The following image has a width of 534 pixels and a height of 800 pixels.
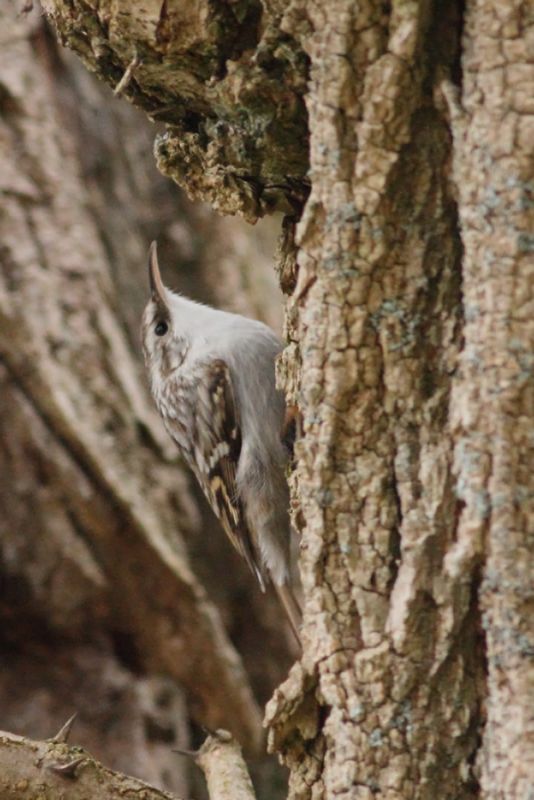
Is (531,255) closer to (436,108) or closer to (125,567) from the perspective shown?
(436,108)

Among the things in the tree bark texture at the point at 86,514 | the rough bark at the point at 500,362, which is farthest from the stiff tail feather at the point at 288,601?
the rough bark at the point at 500,362

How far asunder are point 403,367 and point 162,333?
1866mm

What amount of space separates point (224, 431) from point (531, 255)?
1.87 metres

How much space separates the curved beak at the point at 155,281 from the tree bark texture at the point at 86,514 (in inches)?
12.6

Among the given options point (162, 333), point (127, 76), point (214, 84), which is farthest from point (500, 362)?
point (162, 333)

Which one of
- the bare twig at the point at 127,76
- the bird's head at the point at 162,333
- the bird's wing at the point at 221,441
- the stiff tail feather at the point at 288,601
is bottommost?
the stiff tail feather at the point at 288,601

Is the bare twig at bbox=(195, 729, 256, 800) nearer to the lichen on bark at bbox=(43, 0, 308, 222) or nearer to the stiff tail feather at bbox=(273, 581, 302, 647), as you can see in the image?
the lichen on bark at bbox=(43, 0, 308, 222)

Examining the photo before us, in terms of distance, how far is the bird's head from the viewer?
322 cm

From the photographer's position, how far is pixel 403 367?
1.48 meters

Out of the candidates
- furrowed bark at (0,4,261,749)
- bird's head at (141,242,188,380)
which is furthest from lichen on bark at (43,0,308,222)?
furrowed bark at (0,4,261,749)

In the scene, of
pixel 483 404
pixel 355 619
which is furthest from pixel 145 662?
pixel 483 404

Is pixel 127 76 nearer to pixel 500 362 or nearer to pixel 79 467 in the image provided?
pixel 500 362

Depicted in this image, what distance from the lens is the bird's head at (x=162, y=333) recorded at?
10.6 ft

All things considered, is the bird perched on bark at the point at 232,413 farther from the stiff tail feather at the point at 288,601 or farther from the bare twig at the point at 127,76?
the bare twig at the point at 127,76
